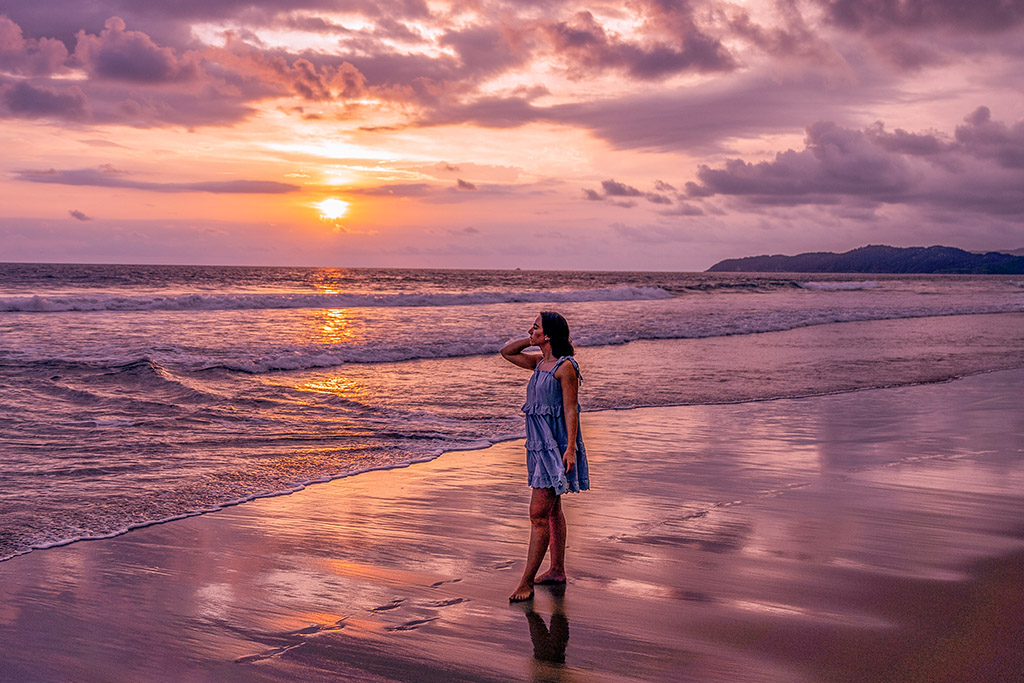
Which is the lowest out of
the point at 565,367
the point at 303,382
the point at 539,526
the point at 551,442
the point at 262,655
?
the point at 262,655

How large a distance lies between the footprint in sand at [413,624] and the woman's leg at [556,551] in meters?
0.85

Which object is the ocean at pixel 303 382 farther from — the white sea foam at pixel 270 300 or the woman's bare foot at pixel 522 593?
the woman's bare foot at pixel 522 593

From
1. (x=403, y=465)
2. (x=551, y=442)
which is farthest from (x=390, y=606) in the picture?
(x=403, y=465)

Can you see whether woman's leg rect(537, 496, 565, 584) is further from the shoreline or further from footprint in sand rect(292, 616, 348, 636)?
the shoreline

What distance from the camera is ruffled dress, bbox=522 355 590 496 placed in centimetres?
490

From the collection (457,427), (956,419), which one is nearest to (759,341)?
(956,419)

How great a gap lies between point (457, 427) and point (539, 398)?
6.23 meters

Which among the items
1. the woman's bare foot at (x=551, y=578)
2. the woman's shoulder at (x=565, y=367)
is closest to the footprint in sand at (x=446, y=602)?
the woman's bare foot at (x=551, y=578)

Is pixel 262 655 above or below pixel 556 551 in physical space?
below

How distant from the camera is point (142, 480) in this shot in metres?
7.81

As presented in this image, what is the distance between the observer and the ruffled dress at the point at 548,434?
193 inches

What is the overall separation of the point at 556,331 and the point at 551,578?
1.54m

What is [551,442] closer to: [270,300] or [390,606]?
[390,606]

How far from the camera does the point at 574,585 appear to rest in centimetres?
501
